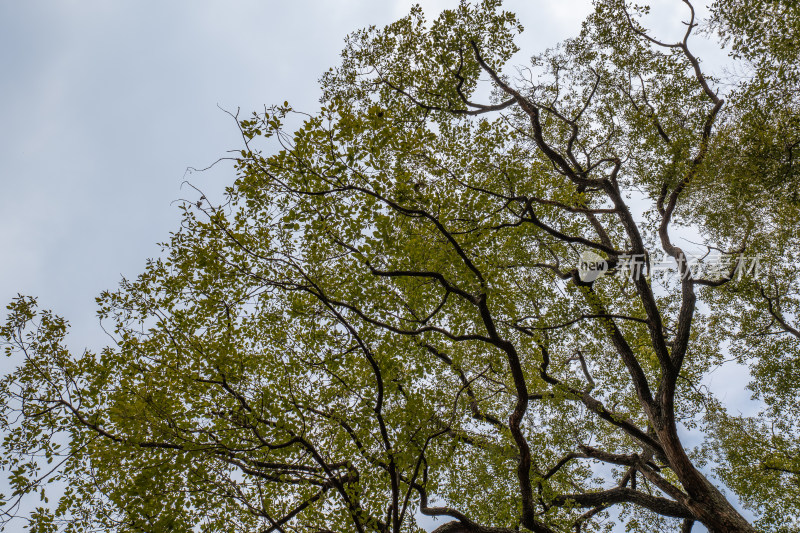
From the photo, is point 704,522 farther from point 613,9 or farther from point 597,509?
point 613,9

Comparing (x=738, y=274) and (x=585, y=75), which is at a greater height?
(x=585, y=75)

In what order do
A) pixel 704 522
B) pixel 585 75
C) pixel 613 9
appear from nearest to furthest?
pixel 704 522 < pixel 613 9 < pixel 585 75

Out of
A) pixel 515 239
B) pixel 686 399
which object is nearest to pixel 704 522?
pixel 686 399

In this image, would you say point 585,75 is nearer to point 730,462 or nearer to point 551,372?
point 551,372

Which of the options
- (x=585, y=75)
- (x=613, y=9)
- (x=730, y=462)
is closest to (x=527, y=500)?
(x=730, y=462)

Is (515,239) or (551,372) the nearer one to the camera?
(515,239)

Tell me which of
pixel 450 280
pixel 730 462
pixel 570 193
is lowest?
pixel 450 280

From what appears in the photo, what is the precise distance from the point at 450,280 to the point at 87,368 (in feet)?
24.8

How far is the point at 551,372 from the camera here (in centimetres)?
1516

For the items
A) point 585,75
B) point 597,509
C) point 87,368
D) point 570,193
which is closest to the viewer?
point 87,368

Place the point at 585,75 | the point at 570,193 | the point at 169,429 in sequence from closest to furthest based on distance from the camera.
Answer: the point at 169,429 < the point at 570,193 < the point at 585,75

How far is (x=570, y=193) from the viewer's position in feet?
37.8

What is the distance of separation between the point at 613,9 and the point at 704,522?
51.2 ft

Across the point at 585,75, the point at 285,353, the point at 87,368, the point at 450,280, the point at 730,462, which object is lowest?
the point at 87,368
